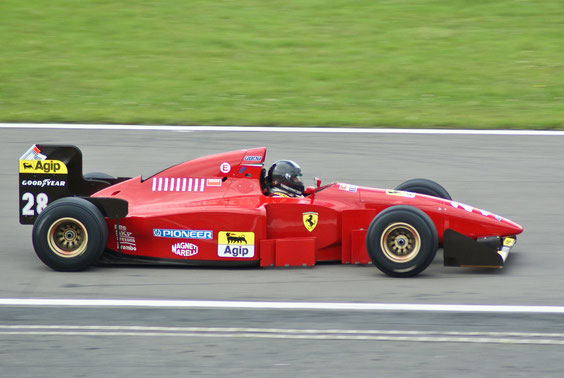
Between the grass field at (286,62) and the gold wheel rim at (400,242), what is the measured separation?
6223 mm

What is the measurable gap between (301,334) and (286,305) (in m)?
0.65

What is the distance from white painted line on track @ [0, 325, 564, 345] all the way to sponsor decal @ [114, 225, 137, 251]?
5.03 ft

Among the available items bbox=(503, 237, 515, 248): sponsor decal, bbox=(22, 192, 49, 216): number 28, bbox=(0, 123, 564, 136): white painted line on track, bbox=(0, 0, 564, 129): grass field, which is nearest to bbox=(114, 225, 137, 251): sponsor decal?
bbox=(22, 192, 49, 216): number 28

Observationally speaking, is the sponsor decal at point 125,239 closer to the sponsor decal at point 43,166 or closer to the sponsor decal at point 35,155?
the sponsor decal at point 43,166

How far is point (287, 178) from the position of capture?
8344 millimetres

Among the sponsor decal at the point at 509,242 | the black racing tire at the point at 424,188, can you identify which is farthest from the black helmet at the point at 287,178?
the sponsor decal at the point at 509,242

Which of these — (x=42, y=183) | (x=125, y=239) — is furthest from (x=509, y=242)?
(x=42, y=183)

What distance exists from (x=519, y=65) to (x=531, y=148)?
4.67 metres

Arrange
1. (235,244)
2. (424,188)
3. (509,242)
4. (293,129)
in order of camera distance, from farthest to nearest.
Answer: (293,129) < (424,188) < (509,242) < (235,244)

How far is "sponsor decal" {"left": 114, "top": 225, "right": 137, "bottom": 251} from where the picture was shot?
8086 millimetres

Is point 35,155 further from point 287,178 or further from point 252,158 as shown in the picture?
point 287,178

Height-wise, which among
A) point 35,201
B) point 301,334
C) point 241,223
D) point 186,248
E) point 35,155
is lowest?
point 301,334

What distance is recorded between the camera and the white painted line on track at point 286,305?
277 inches

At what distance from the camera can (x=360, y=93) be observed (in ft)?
50.8
